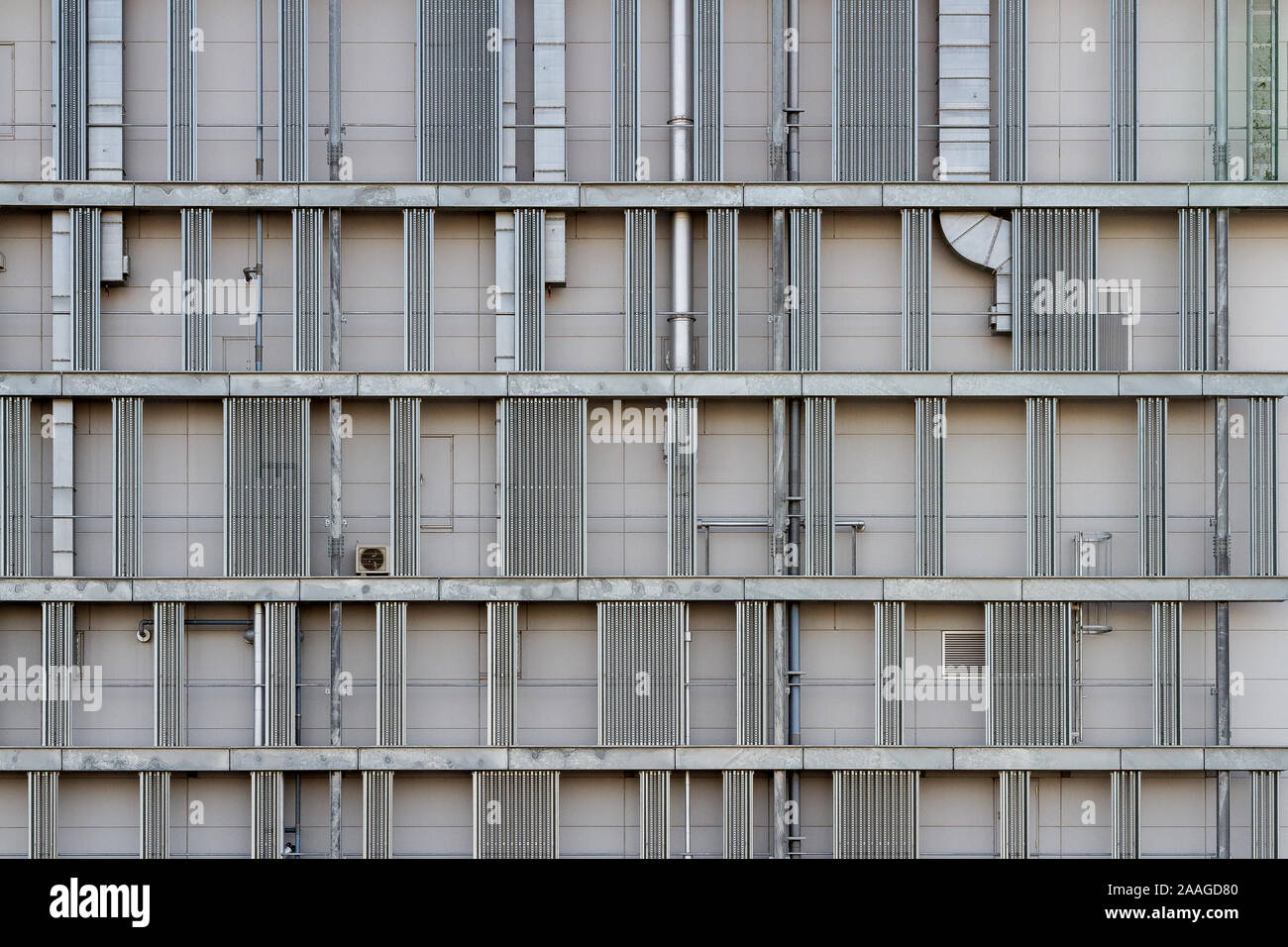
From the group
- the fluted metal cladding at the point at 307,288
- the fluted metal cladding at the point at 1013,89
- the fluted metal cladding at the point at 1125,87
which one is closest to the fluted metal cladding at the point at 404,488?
the fluted metal cladding at the point at 307,288

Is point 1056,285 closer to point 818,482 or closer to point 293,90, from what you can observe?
point 818,482

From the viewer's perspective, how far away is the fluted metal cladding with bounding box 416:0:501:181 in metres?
18.6

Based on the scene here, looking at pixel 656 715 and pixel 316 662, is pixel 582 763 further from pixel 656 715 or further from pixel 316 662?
pixel 316 662

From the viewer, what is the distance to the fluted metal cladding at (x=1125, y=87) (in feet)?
61.7

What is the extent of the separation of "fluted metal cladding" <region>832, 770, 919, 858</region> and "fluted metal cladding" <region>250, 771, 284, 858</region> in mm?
8985

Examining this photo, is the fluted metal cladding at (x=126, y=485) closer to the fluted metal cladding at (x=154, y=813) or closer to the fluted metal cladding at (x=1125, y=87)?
the fluted metal cladding at (x=154, y=813)

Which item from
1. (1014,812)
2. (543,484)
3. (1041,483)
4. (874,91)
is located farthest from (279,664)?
(874,91)

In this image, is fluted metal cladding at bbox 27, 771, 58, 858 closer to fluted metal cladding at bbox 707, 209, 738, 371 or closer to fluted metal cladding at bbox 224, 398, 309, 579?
fluted metal cladding at bbox 224, 398, 309, 579

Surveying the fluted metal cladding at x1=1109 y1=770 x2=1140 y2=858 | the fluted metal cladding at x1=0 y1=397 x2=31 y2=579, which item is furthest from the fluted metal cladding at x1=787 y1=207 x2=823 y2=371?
the fluted metal cladding at x1=0 y1=397 x2=31 y2=579

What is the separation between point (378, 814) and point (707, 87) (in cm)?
1303

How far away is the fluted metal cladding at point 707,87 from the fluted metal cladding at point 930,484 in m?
5.21

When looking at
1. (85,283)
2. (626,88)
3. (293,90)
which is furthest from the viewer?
(626,88)

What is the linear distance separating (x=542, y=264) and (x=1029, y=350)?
26.4 feet

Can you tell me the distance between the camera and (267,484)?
18516mm
